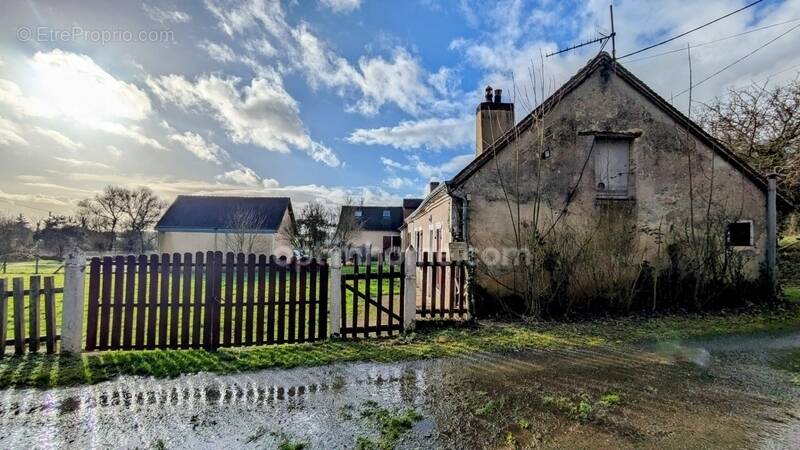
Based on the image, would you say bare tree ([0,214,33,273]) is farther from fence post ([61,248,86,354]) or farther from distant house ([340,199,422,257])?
distant house ([340,199,422,257])

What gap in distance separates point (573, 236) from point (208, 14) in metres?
9.10

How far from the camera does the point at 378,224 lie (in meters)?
38.6

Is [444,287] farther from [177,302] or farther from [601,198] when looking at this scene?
[601,198]

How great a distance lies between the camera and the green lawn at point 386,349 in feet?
15.5

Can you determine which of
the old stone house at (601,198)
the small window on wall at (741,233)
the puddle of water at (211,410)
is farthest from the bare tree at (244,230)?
the small window on wall at (741,233)

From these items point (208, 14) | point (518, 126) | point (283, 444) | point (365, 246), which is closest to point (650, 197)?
point (518, 126)

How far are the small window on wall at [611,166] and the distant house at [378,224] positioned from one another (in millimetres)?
25260

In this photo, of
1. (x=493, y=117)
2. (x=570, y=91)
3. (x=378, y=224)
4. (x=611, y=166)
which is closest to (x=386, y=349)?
→ (x=611, y=166)

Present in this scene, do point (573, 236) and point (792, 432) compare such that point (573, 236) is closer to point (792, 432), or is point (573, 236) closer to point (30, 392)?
point (792, 432)

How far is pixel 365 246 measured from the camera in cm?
3569

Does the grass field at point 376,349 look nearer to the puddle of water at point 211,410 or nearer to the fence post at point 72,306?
the fence post at point 72,306

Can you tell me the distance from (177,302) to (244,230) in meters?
22.9

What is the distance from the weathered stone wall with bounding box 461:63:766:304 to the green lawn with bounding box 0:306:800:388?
1.74 meters

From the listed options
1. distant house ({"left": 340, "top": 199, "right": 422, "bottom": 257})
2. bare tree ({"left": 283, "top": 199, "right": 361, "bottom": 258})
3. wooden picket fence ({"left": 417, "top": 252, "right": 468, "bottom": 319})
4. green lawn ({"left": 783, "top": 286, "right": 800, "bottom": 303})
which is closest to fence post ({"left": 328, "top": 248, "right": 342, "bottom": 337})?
wooden picket fence ({"left": 417, "top": 252, "right": 468, "bottom": 319})
